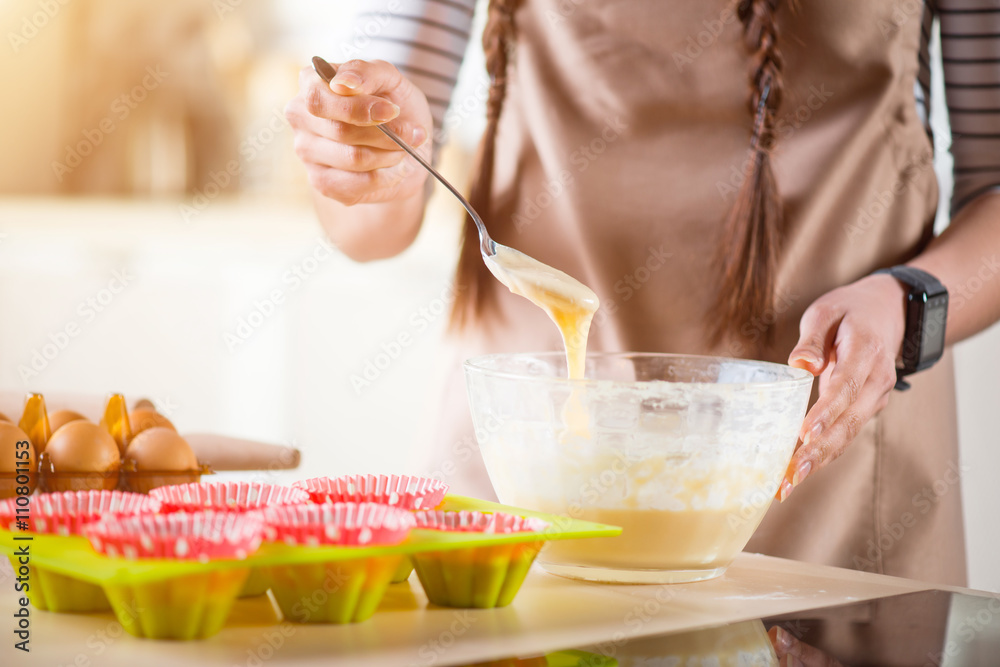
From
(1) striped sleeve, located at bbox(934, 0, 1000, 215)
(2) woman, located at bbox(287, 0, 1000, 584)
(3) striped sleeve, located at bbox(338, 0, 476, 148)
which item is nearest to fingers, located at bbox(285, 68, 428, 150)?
(2) woman, located at bbox(287, 0, 1000, 584)

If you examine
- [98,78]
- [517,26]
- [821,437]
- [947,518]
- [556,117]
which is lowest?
[947,518]

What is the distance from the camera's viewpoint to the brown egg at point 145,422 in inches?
30.8

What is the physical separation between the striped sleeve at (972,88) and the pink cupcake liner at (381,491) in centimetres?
76

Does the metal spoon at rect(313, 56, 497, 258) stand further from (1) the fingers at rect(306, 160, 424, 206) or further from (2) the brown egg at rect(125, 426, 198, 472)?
(2) the brown egg at rect(125, 426, 198, 472)

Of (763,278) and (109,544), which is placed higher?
(763,278)

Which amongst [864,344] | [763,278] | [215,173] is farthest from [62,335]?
[864,344]

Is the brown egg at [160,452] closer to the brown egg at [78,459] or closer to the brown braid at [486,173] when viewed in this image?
the brown egg at [78,459]

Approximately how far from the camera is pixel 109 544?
41 centimetres

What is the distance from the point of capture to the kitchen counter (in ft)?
1.34

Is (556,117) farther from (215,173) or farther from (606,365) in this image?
(215,173)

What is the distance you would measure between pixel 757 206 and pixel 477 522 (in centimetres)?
57

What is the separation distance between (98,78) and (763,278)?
187 cm

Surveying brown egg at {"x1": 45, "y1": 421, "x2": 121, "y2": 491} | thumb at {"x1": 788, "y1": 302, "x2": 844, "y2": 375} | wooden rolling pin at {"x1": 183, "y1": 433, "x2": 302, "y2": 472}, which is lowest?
wooden rolling pin at {"x1": 183, "y1": 433, "x2": 302, "y2": 472}

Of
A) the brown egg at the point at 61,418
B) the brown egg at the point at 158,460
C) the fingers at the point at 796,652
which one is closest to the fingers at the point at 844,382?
the fingers at the point at 796,652
